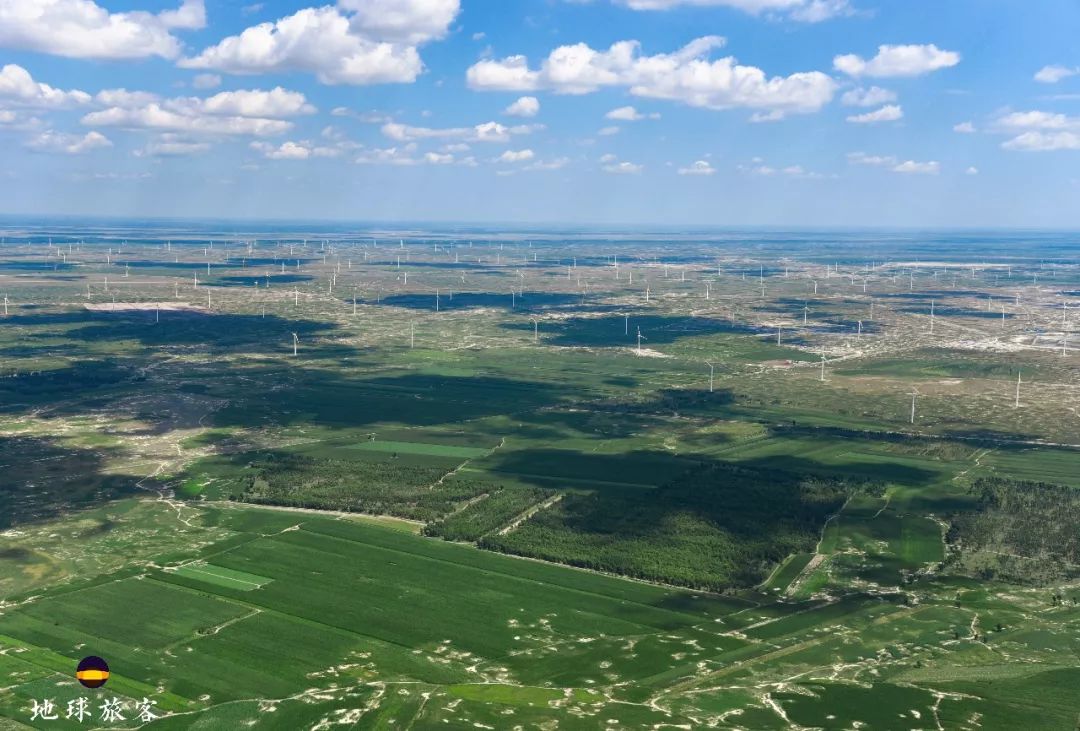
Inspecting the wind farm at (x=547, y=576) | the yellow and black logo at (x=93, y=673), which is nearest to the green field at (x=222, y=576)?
the wind farm at (x=547, y=576)

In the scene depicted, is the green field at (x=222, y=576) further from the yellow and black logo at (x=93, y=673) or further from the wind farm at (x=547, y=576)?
the yellow and black logo at (x=93, y=673)

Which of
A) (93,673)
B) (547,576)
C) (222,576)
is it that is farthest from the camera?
(547,576)

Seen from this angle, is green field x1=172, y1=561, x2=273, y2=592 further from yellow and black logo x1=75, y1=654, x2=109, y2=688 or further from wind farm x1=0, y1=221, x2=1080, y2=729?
yellow and black logo x1=75, y1=654, x2=109, y2=688

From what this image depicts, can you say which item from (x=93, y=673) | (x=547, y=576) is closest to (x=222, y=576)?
(x=93, y=673)

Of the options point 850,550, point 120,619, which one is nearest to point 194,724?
point 120,619

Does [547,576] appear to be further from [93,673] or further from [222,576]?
[93,673]

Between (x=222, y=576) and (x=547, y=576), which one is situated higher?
(x=547, y=576)

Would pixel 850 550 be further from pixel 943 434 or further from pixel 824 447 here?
pixel 943 434

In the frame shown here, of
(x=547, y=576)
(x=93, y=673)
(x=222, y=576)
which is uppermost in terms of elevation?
(x=93, y=673)
